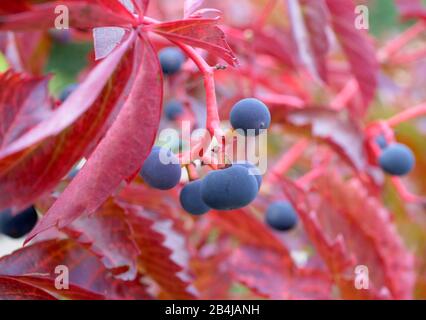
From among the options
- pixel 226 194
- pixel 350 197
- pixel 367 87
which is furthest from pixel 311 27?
pixel 226 194

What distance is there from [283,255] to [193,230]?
0.22 m

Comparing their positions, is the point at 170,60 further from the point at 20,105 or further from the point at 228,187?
the point at 228,187

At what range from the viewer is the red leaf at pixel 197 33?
52cm

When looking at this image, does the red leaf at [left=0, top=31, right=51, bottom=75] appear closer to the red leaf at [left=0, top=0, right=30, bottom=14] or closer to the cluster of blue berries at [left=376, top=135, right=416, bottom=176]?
the red leaf at [left=0, top=0, right=30, bottom=14]

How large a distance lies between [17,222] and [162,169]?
25 cm

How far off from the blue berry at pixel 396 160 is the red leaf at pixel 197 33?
516mm

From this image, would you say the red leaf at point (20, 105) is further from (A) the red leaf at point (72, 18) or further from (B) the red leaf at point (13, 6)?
(A) the red leaf at point (72, 18)

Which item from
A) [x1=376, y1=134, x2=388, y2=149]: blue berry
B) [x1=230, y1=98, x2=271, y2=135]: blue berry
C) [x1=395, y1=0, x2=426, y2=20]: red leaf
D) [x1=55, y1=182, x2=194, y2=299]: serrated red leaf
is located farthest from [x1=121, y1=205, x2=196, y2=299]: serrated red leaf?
[x1=395, y1=0, x2=426, y2=20]: red leaf

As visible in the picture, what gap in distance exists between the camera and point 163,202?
0.91m

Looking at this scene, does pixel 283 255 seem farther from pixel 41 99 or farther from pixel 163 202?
pixel 41 99

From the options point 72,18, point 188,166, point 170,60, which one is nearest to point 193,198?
point 188,166

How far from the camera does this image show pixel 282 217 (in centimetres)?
95

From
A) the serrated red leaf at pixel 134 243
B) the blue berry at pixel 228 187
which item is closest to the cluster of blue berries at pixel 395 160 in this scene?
the serrated red leaf at pixel 134 243

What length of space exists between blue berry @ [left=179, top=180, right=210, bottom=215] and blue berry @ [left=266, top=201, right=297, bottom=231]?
329 millimetres
